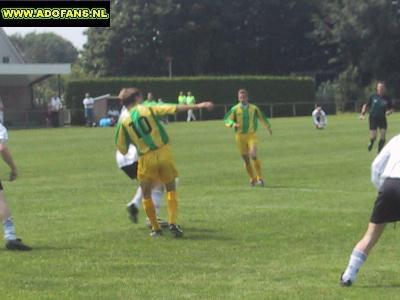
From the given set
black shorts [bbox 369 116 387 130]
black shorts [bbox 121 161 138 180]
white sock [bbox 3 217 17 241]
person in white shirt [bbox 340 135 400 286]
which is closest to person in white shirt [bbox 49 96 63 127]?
black shorts [bbox 369 116 387 130]

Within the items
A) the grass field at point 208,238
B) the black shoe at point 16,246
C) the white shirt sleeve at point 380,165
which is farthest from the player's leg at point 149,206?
the white shirt sleeve at point 380,165

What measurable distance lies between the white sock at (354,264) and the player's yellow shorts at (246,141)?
11.4 m

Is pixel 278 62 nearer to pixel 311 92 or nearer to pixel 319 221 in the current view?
pixel 311 92

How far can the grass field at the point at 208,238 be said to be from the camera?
28.9ft

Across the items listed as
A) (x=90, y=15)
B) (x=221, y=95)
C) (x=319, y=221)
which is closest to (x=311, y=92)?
(x=221, y=95)

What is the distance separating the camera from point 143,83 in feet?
215

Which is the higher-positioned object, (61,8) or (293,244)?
(61,8)

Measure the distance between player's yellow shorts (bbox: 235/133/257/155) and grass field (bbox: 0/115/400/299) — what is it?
2.28 ft

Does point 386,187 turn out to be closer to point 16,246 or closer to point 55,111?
point 16,246

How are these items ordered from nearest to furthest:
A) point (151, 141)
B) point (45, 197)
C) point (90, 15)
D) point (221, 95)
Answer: point (151, 141) < point (45, 197) < point (90, 15) < point (221, 95)

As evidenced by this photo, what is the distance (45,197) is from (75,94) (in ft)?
151

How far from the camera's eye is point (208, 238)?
1195 centimetres

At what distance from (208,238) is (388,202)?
4.10 m

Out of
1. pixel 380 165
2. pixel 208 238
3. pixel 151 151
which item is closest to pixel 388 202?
pixel 380 165
